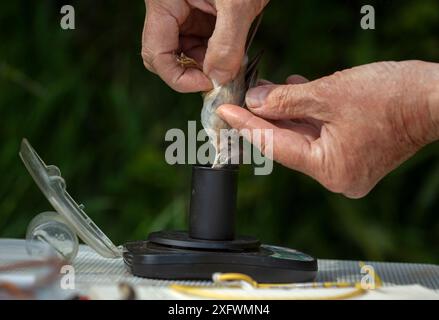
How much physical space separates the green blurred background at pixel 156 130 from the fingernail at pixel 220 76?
1267 millimetres

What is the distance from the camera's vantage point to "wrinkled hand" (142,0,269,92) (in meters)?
1.58

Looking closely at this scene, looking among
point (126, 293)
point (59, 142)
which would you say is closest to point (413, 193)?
point (59, 142)

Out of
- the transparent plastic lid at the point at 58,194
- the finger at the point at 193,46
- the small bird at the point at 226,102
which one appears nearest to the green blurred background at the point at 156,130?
the finger at the point at 193,46

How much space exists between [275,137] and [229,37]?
189 millimetres

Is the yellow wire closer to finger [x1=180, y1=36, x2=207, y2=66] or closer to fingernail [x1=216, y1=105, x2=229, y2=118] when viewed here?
fingernail [x1=216, y1=105, x2=229, y2=118]

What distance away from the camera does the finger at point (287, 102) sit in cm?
157

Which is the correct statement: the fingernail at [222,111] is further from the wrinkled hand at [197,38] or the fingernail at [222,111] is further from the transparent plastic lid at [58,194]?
the transparent plastic lid at [58,194]

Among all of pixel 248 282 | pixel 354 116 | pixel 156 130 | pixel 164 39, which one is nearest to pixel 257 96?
pixel 354 116

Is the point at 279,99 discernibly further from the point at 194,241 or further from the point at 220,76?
the point at 194,241

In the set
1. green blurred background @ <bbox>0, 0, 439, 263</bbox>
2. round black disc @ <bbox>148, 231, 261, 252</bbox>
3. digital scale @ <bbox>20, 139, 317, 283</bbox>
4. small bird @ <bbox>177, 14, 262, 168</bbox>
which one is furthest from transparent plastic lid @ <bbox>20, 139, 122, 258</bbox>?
green blurred background @ <bbox>0, 0, 439, 263</bbox>

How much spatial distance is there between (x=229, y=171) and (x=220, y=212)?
70 millimetres

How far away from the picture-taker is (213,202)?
153cm

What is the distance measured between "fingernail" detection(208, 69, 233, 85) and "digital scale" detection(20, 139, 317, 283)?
0.17 meters

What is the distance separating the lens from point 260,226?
9.58 feet
